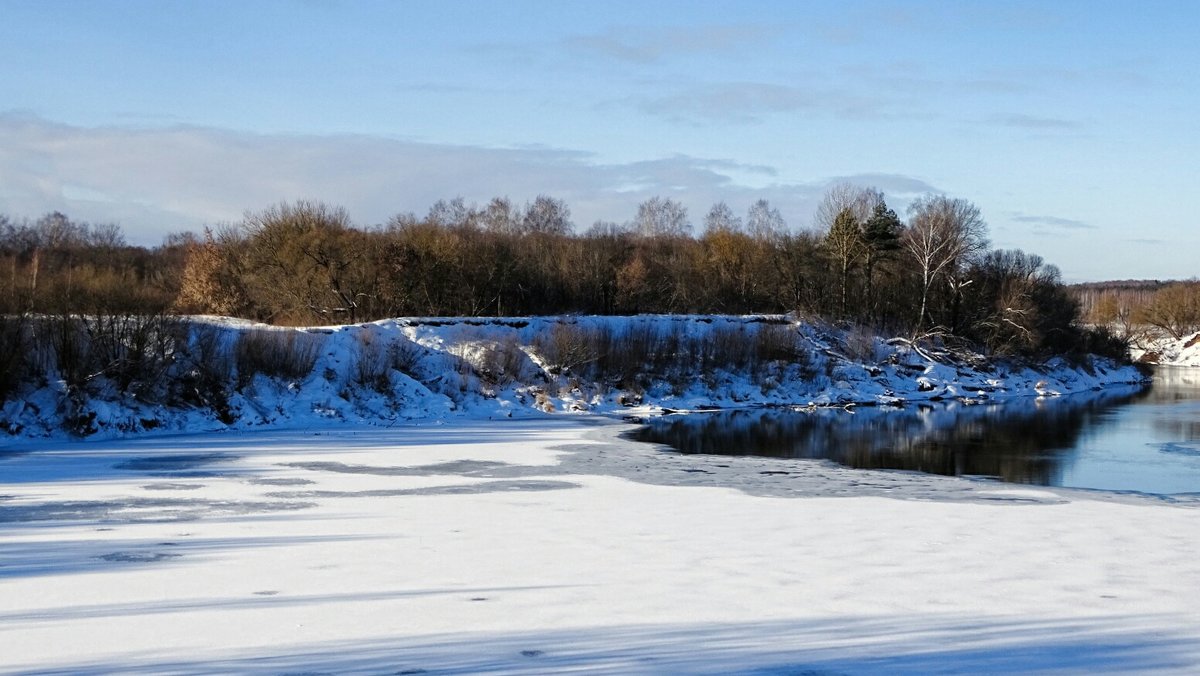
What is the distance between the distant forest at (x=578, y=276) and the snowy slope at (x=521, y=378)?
262 cm

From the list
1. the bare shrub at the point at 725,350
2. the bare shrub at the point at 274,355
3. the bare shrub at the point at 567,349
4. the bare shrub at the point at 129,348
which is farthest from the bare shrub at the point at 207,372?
the bare shrub at the point at 725,350

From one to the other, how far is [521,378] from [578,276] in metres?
16.6

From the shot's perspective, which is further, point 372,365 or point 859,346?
point 859,346

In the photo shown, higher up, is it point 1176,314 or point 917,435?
point 1176,314

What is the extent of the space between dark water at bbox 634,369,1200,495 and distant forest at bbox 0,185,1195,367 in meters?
13.3

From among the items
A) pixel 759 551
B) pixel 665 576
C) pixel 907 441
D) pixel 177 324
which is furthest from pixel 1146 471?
pixel 177 324

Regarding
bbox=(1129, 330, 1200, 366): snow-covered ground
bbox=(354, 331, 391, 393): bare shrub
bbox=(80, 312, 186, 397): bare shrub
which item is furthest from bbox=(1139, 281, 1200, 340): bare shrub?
bbox=(80, 312, 186, 397): bare shrub

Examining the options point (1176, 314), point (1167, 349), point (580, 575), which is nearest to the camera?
point (580, 575)

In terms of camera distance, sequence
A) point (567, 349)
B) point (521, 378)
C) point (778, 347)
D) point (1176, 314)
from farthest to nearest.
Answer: point (1176, 314) < point (778, 347) < point (567, 349) < point (521, 378)

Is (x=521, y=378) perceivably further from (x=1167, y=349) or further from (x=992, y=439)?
(x=1167, y=349)

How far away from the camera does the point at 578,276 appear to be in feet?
167

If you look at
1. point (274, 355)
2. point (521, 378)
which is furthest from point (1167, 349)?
point (274, 355)

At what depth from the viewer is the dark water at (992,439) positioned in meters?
20.2

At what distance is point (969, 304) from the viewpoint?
55062mm
